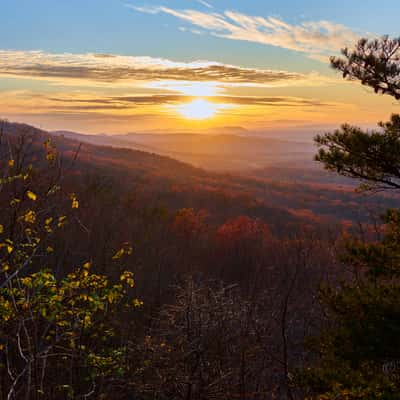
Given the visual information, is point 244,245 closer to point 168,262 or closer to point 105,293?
point 168,262

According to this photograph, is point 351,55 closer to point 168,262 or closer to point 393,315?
point 393,315

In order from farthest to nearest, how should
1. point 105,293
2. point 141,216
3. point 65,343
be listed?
point 141,216
point 65,343
point 105,293

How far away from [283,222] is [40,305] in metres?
71.3

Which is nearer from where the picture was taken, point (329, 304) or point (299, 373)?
point (299, 373)

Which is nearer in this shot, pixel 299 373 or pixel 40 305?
pixel 40 305

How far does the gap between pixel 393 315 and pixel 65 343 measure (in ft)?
35.4

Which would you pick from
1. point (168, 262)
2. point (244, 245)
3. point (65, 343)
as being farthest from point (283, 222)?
point (65, 343)

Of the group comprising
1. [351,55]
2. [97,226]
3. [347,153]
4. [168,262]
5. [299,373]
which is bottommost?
[168,262]

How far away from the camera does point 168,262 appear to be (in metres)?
37.6

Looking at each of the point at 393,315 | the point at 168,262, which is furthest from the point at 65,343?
the point at 168,262

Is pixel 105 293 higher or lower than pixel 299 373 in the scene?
higher

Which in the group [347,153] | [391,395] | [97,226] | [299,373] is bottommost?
[97,226]

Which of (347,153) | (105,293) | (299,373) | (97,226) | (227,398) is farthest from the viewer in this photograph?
(97,226)

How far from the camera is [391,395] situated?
6652mm
